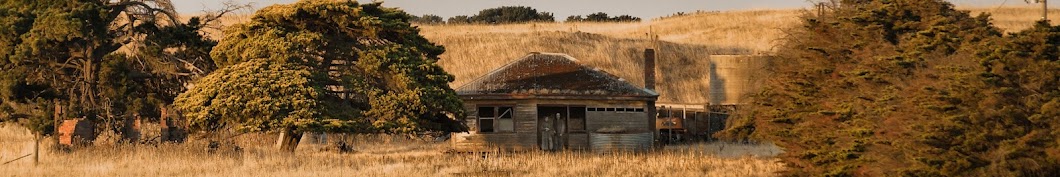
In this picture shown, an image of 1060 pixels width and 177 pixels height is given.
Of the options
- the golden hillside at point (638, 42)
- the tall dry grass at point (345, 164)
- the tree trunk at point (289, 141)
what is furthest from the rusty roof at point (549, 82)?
the golden hillside at point (638, 42)

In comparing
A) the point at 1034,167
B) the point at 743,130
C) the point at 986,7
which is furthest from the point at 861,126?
the point at 986,7

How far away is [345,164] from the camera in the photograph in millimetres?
31031

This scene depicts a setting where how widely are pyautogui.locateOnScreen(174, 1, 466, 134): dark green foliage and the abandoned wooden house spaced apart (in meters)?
3.61

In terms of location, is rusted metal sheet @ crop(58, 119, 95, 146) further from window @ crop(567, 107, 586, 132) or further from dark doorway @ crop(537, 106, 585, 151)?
window @ crop(567, 107, 586, 132)

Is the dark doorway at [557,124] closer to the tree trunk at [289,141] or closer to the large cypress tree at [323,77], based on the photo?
the large cypress tree at [323,77]

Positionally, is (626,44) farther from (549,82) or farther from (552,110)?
(549,82)

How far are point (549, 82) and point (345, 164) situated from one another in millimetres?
10627

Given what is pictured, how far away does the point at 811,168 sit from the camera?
2678 cm

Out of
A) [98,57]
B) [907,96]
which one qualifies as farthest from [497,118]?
[907,96]

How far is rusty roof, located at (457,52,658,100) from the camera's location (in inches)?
1575

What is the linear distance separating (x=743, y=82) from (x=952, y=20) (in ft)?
91.4

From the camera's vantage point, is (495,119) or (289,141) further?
(495,119)

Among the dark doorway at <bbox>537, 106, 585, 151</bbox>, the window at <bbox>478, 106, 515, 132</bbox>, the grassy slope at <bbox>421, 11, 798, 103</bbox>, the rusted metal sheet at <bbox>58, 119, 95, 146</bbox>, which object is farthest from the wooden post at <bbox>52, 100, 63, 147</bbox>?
the grassy slope at <bbox>421, 11, 798, 103</bbox>

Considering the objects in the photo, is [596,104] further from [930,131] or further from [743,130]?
[930,131]
